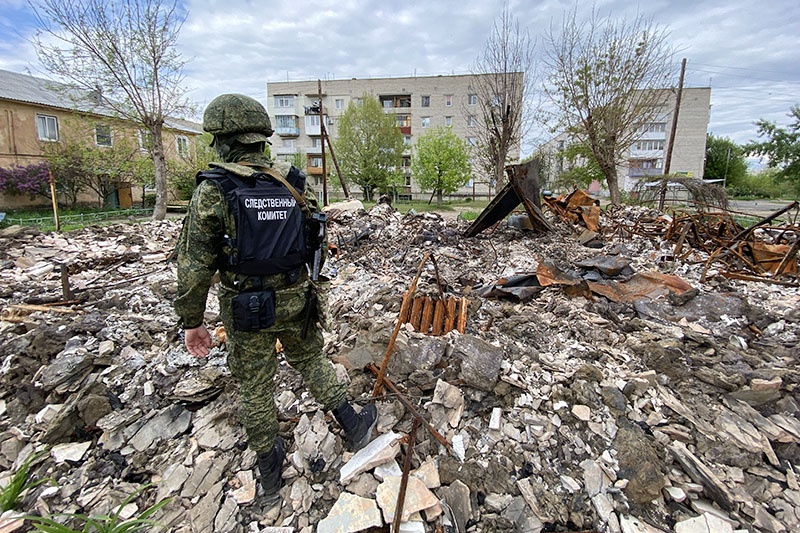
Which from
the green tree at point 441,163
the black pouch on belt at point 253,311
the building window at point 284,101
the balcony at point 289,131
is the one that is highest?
the building window at point 284,101

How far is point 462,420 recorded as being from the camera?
221cm

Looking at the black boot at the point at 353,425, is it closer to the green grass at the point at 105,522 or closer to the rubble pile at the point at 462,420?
the rubble pile at the point at 462,420

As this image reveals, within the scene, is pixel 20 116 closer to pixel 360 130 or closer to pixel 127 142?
pixel 127 142

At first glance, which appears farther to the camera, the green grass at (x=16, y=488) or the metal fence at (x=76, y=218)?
the metal fence at (x=76, y=218)

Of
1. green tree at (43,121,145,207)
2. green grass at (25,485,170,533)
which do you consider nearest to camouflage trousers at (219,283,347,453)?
green grass at (25,485,170,533)

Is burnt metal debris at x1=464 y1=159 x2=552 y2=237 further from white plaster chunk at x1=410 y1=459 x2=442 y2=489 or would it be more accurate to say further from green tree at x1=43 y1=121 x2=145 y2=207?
green tree at x1=43 y1=121 x2=145 y2=207

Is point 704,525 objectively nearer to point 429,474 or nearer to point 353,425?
point 429,474

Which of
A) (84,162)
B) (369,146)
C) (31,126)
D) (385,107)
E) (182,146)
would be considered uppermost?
(385,107)

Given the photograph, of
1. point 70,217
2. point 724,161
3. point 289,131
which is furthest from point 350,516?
point 724,161

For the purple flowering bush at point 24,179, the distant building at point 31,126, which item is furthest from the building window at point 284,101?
the purple flowering bush at point 24,179

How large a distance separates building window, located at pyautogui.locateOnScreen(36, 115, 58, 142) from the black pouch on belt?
78.1 feet

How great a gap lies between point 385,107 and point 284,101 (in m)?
10.7

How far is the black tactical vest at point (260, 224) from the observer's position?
67.0 inches

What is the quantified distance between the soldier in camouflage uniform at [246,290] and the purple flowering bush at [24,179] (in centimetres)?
2147
